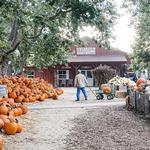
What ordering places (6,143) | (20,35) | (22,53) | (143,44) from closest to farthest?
1. (6,143)
2. (20,35)
3. (22,53)
4. (143,44)

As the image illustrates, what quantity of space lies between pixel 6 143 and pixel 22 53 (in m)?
20.7

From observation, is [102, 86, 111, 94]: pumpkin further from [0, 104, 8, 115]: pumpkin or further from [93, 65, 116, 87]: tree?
[93, 65, 116, 87]: tree

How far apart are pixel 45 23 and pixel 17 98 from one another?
24.8 ft

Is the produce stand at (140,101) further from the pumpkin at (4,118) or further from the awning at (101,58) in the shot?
the awning at (101,58)

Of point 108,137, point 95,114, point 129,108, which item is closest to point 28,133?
point 108,137

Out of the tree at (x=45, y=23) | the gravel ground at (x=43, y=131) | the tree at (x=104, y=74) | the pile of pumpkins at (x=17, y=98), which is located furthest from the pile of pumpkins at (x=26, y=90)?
the tree at (x=104, y=74)

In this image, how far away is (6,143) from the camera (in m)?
11.0

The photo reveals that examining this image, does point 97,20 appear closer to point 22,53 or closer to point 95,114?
point 95,114

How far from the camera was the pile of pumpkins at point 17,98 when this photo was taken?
12264 mm

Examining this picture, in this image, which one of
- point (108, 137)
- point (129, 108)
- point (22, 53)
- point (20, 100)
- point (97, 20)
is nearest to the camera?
point (108, 137)

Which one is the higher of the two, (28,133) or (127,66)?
(127,66)

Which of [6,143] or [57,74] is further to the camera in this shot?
[57,74]

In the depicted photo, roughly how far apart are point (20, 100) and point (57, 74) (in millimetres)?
35788

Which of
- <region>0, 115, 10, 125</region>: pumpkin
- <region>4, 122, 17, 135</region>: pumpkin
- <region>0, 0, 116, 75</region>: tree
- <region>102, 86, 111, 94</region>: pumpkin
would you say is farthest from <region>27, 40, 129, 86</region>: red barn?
<region>4, 122, 17, 135</region>: pumpkin
